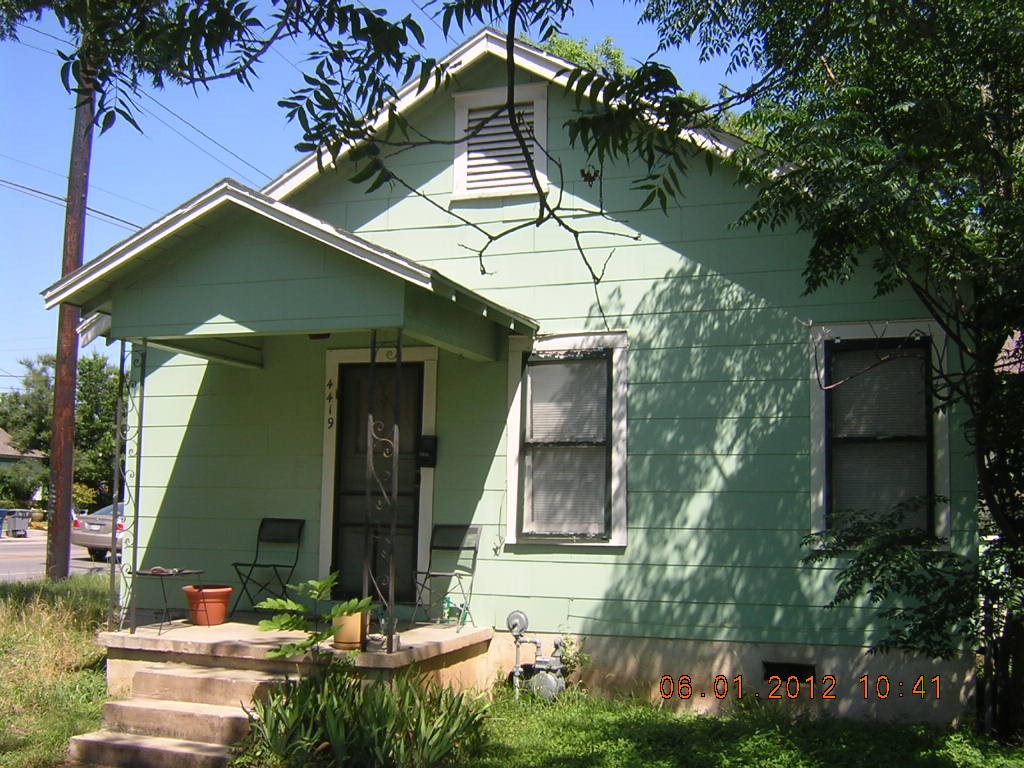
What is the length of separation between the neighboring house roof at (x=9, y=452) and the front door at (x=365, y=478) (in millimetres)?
37713

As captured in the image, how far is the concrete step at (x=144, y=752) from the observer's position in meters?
6.36

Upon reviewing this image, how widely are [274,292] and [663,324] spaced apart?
10.2 feet

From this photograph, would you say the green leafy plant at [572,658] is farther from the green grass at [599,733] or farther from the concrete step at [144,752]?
the concrete step at [144,752]

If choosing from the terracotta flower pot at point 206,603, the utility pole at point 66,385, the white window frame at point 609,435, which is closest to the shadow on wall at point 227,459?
the terracotta flower pot at point 206,603

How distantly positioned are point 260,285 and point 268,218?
513 millimetres

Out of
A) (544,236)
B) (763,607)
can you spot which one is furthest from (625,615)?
(544,236)

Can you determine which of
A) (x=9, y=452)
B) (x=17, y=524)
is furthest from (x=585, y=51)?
(x=9, y=452)

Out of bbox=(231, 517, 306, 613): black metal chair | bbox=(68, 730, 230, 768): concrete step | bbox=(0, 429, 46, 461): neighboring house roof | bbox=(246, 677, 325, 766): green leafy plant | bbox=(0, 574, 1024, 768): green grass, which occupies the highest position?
bbox=(0, 429, 46, 461): neighboring house roof

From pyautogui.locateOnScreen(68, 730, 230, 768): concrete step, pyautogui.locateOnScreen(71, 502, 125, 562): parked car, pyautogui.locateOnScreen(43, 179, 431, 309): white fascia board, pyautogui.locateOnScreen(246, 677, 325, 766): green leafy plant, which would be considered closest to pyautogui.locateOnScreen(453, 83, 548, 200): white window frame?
pyautogui.locateOnScreen(43, 179, 431, 309): white fascia board

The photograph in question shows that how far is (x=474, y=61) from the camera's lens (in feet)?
29.9

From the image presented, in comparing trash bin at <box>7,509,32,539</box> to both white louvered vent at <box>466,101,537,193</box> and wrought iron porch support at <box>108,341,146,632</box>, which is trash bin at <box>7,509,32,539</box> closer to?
wrought iron porch support at <box>108,341,146,632</box>

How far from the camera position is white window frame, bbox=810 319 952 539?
746 centimetres

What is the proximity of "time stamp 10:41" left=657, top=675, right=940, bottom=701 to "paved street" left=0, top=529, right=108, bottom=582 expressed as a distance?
11.9 m

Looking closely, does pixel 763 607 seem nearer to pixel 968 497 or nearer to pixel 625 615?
pixel 625 615
